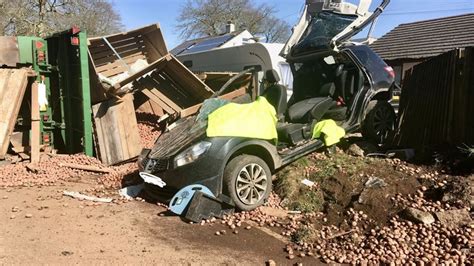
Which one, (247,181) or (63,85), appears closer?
(247,181)

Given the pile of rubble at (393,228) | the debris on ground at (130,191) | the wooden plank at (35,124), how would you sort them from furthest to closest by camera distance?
the wooden plank at (35,124), the debris on ground at (130,191), the pile of rubble at (393,228)

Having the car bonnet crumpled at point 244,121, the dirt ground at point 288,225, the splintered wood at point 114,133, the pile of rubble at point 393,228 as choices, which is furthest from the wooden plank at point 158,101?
the pile of rubble at point 393,228

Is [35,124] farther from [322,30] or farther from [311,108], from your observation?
[322,30]

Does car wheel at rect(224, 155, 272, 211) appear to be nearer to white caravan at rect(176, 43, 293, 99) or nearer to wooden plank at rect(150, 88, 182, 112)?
wooden plank at rect(150, 88, 182, 112)

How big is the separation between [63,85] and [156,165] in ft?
13.6

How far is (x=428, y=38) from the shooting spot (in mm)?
25828

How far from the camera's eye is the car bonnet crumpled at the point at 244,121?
18.3ft

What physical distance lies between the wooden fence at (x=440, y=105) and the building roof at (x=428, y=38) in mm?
17844

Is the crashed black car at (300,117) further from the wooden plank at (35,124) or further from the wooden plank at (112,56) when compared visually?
the wooden plank at (112,56)

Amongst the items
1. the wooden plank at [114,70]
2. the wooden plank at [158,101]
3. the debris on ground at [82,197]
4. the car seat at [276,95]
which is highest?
the wooden plank at [114,70]

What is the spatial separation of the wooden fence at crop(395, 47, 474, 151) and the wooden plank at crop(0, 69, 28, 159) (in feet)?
22.0

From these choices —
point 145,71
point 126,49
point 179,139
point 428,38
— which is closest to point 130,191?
point 179,139

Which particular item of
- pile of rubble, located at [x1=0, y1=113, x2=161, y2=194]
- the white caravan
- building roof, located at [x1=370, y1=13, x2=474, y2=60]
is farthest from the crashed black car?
building roof, located at [x1=370, y1=13, x2=474, y2=60]

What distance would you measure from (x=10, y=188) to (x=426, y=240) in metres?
5.85
